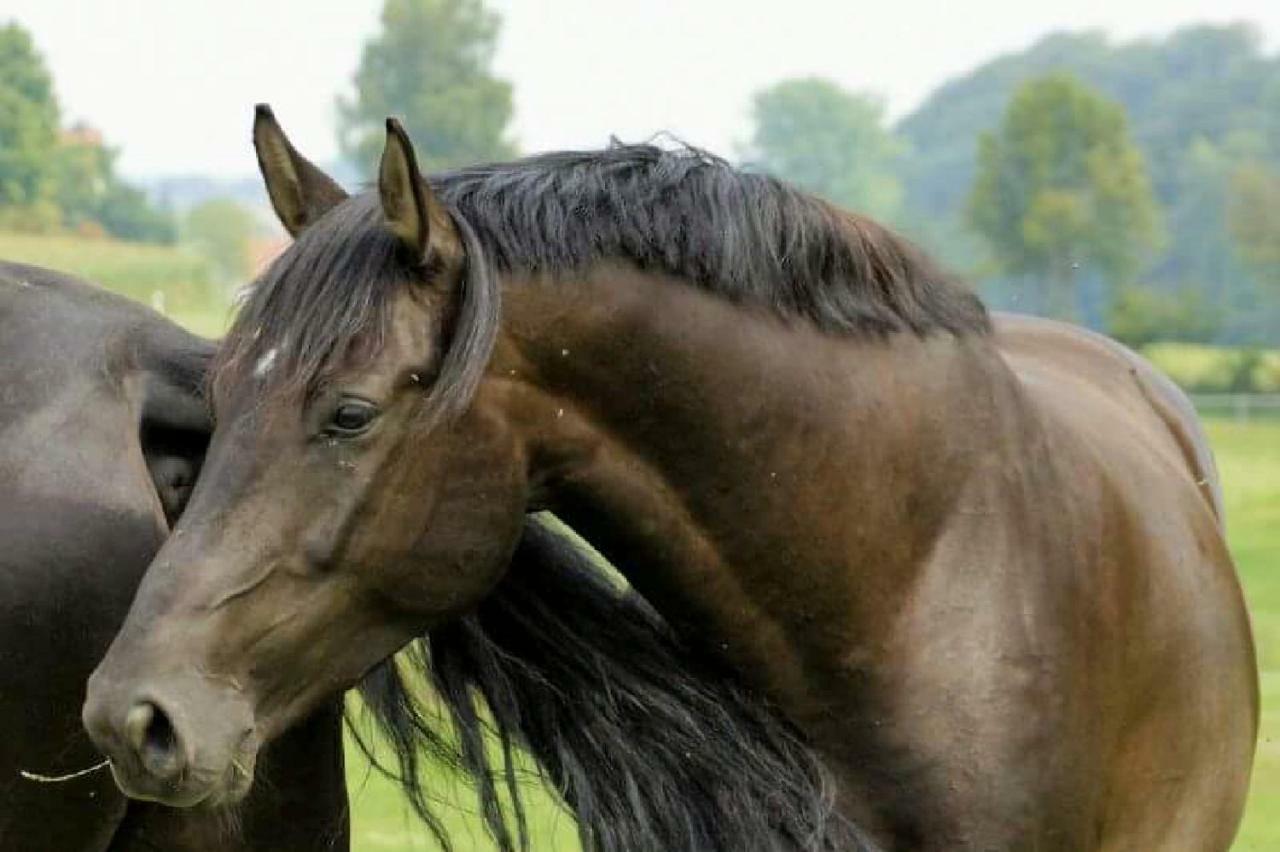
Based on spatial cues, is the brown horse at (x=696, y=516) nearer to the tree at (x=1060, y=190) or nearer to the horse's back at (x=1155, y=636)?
the horse's back at (x=1155, y=636)

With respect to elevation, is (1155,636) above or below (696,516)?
below

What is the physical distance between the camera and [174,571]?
11.4ft

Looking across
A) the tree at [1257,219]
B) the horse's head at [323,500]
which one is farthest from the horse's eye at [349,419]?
the tree at [1257,219]

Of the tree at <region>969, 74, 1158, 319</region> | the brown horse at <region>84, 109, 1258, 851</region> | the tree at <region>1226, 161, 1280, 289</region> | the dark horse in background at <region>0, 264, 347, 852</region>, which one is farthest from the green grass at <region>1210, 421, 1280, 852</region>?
the tree at <region>1226, 161, 1280, 289</region>

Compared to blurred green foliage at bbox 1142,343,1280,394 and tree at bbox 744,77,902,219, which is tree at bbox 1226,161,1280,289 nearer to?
blurred green foliage at bbox 1142,343,1280,394

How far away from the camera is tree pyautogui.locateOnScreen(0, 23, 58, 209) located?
68688mm

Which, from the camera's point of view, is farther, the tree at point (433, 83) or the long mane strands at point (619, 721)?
the tree at point (433, 83)

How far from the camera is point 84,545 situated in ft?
13.9

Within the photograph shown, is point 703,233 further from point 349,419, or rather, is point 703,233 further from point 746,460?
point 349,419

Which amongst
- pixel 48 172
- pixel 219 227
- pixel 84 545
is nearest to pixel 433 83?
pixel 219 227

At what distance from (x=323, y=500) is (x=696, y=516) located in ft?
2.39

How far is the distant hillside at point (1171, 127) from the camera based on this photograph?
102m

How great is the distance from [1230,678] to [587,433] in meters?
1.64

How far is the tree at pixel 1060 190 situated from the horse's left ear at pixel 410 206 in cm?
7495
